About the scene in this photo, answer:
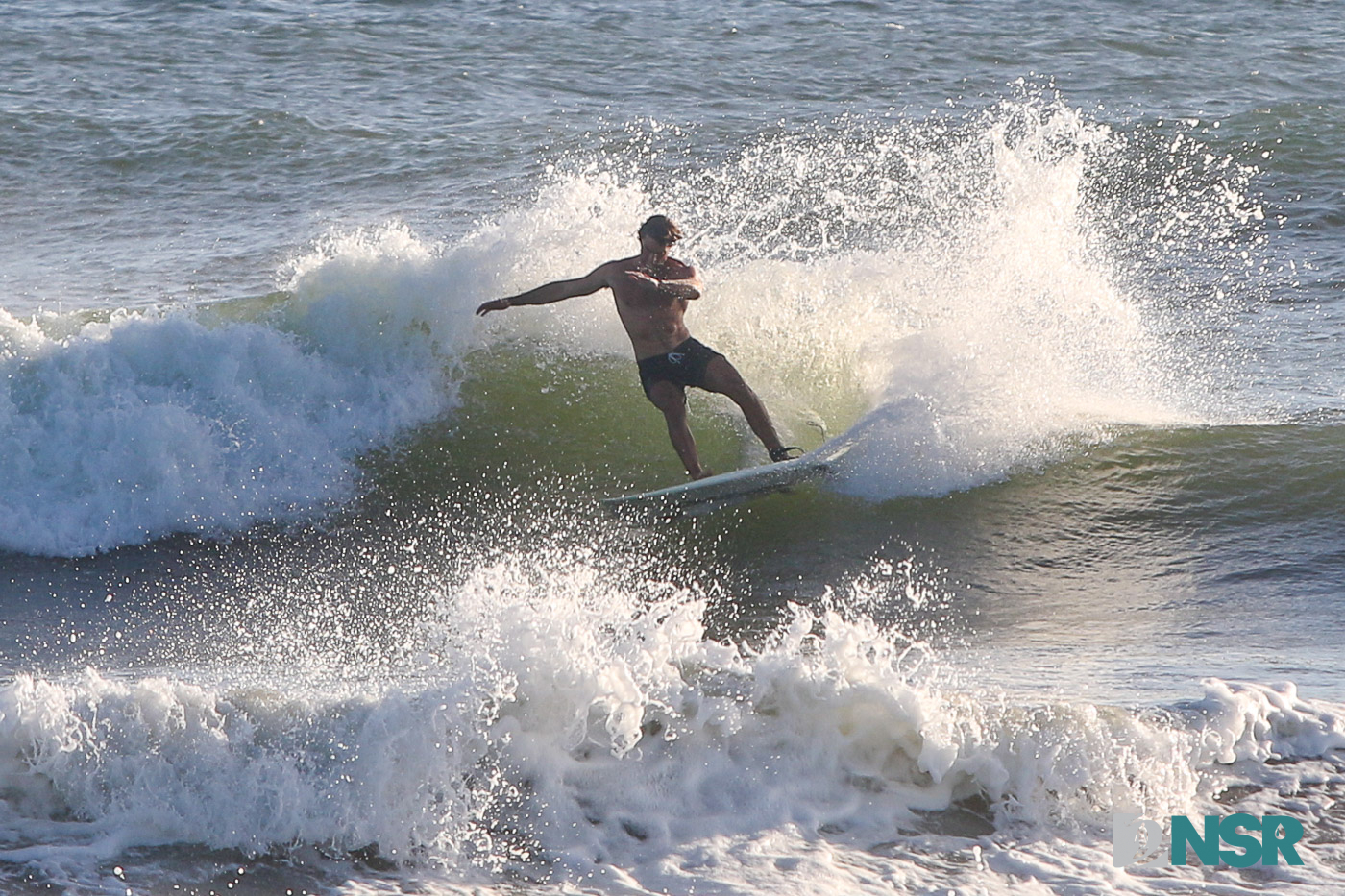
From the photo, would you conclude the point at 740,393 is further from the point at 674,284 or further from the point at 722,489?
the point at 674,284

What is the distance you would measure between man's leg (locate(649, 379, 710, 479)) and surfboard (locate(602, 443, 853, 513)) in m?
0.19

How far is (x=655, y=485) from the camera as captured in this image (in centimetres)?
827

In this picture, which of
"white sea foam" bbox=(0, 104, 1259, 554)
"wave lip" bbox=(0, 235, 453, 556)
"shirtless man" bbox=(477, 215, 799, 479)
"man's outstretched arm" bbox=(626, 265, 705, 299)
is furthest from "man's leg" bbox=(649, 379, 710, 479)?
"wave lip" bbox=(0, 235, 453, 556)

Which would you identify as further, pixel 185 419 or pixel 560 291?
pixel 185 419

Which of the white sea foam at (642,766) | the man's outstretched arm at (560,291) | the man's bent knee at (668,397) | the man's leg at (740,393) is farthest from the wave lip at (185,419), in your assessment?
the white sea foam at (642,766)

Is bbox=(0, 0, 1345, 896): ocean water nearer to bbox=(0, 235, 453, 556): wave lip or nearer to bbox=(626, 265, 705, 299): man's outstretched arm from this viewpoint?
bbox=(0, 235, 453, 556): wave lip

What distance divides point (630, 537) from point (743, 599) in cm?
85

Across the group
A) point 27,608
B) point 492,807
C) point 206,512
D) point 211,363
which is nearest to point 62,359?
point 211,363

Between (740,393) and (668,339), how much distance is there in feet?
1.73

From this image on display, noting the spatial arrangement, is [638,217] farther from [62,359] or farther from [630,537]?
[62,359]

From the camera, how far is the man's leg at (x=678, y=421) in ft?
24.9

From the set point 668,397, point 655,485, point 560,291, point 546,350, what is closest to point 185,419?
point 546,350

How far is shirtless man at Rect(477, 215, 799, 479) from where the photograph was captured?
7.50 metres

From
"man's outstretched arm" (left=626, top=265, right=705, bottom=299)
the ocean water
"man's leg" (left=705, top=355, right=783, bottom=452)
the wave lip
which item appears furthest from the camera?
the wave lip
